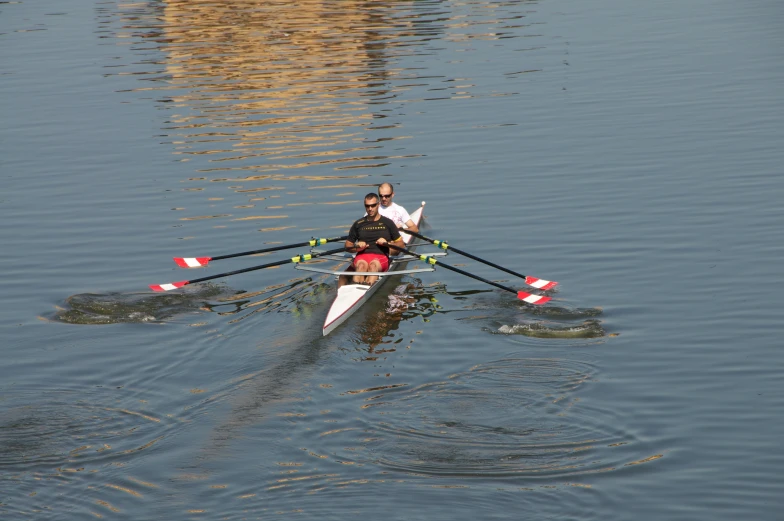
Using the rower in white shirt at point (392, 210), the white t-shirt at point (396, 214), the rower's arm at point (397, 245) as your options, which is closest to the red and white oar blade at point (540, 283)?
the rower's arm at point (397, 245)

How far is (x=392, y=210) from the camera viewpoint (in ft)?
78.6

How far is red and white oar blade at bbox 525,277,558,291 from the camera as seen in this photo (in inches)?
A: 819

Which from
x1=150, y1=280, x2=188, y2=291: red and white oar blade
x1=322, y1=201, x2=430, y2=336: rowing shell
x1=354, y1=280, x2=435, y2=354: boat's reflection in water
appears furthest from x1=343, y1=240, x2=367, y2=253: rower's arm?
x1=150, y1=280, x2=188, y2=291: red and white oar blade

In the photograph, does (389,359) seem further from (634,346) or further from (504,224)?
(504,224)

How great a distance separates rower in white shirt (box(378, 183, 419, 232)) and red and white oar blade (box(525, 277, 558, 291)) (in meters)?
3.72

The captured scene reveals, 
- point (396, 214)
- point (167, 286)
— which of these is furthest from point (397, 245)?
point (167, 286)

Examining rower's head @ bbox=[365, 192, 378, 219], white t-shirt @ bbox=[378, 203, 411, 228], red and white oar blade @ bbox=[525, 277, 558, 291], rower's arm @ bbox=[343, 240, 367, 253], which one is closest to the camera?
red and white oar blade @ bbox=[525, 277, 558, 291]

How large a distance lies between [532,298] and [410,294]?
2.87 m

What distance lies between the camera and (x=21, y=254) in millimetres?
24766

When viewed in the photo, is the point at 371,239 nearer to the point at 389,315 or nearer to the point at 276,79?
the point at 389,315

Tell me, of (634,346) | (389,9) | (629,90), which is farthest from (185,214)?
(389,9)

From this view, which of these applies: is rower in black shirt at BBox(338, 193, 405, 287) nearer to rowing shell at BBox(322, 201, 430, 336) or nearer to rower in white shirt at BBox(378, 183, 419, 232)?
rowing shell at BBox(322, 201, 430, 336)

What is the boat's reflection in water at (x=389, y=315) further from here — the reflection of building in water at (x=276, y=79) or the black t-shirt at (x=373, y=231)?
the reflection of building in water at (x=276, y=79)

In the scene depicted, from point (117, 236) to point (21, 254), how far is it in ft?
7.90
